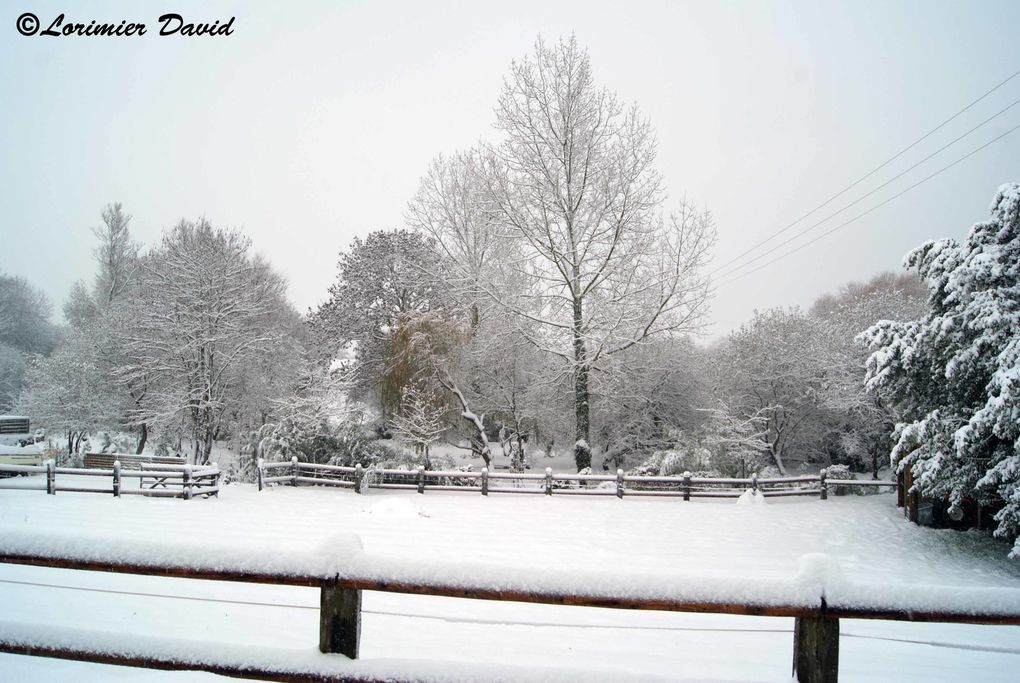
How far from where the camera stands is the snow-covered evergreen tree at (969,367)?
29.1 ft

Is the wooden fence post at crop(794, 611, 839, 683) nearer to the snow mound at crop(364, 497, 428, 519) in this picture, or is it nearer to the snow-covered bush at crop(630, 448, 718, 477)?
the snow mound at crop(364, 497, 428, 519)

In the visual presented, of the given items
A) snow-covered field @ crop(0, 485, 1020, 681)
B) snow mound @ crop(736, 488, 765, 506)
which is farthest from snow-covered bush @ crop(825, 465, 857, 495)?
snow mound @ crop(736, 488, 765, 506)

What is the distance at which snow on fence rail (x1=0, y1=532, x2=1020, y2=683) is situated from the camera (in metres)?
1.91

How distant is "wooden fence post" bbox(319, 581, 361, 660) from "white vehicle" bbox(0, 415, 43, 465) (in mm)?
22148

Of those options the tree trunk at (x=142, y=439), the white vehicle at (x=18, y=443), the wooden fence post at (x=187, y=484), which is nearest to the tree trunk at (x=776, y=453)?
the wooden fence post at (x=187, y=484)

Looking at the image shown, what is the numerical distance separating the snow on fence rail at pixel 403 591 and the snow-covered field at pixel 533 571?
7 centimetres

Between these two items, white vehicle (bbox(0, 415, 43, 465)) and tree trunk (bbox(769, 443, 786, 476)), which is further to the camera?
tree trunk (bbox(769, 443, 786, 476))

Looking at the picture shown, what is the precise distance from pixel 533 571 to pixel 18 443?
2830 centimetres

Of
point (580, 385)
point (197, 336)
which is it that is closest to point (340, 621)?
point (580, 385)

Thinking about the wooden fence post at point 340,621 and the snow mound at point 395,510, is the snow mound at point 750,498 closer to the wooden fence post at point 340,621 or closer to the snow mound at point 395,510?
the snow mound at point 395,510

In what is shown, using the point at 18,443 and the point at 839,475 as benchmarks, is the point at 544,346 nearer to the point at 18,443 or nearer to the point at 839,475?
the point at 839,475

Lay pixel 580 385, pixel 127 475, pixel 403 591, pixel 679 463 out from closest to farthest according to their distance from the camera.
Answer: pixel 403 591 < pixel 127 475 < pixel 580 385 < pixel 679 463

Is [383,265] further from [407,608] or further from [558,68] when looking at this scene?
[407,608]

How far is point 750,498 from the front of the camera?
14656 millimetres
